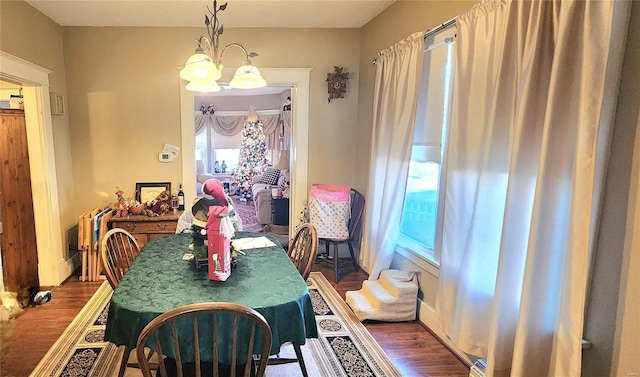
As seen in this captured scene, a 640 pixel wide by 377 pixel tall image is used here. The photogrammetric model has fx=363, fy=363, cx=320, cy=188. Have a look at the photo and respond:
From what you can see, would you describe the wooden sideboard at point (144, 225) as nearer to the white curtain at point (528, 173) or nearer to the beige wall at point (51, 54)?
the beige wall at point (51, 54)

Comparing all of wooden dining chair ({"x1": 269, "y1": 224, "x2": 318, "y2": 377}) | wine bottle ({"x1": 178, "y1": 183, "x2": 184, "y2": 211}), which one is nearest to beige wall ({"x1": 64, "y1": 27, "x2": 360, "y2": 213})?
wine bottle ({"x1": 178, "y1": 183, "x2": 184, "y2": 211})

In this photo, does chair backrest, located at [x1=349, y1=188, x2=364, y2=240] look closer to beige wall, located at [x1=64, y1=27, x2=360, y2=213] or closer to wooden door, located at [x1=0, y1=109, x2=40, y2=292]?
beige wall, located at [x1=64, y1=27, x2=360, y2=213]

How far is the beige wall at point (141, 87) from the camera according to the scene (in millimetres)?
3762

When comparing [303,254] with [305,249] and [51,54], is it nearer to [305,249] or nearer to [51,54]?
[305,249]

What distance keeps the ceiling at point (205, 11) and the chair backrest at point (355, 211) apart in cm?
180

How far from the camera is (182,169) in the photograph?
13.0ft

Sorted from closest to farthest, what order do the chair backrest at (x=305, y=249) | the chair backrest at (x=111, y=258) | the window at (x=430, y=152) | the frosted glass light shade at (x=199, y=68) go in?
the frosted glass light shade at (x=199, y=68), the chair backrest at (x=111, y=258), the chair backrest at (x=305, y=249), the window at (x=430, y=152)

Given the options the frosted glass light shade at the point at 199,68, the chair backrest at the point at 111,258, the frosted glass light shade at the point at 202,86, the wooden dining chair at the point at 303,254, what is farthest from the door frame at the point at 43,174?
the wooden dining chair at the point at 303,254

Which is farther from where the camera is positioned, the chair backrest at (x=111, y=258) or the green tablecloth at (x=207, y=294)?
the chair backrest at (x=111, y=258)

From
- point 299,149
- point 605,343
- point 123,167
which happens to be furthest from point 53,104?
point 605,343

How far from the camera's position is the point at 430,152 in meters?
2.83

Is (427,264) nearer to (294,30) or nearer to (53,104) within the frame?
(294,30)

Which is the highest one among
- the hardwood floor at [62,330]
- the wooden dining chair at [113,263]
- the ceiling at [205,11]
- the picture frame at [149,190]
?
the ceiling at [205,11]

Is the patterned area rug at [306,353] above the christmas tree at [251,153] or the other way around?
the other way around
